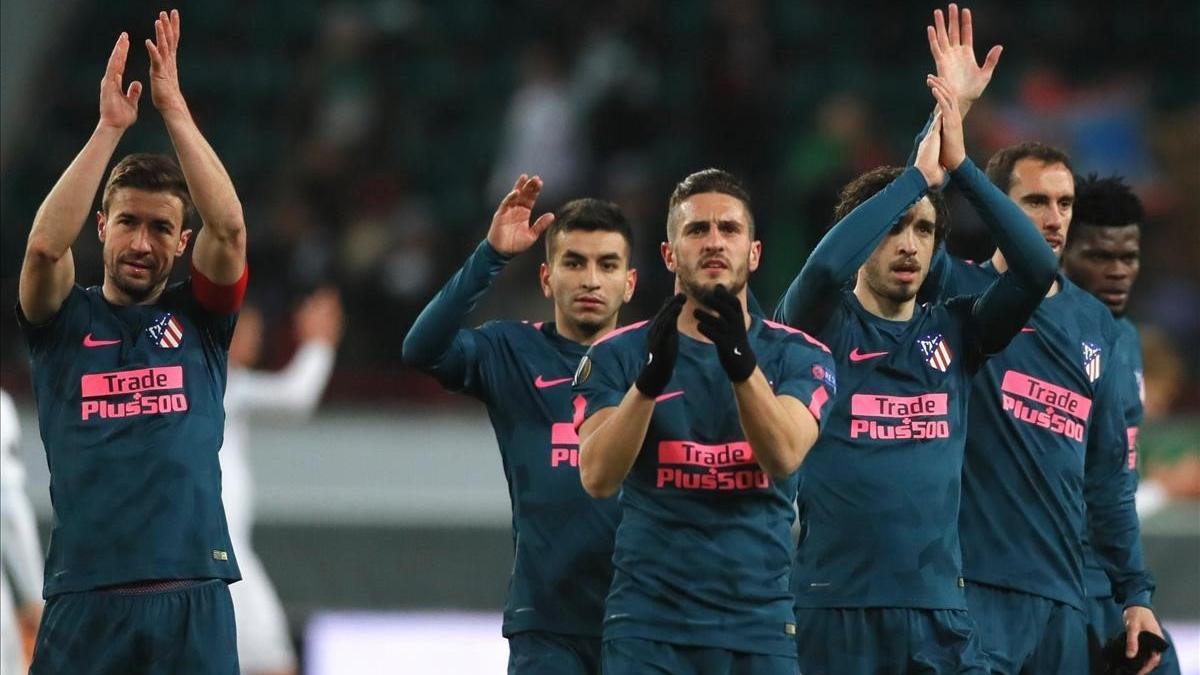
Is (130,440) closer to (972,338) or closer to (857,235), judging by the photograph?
(857,235)

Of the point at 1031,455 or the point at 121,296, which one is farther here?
the point at 1031,455

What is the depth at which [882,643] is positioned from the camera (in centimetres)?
617

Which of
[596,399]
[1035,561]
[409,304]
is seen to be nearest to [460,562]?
[409,304]

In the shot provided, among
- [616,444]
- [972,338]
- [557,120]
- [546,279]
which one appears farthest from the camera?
[557,120]

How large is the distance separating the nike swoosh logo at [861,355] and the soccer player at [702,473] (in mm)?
645

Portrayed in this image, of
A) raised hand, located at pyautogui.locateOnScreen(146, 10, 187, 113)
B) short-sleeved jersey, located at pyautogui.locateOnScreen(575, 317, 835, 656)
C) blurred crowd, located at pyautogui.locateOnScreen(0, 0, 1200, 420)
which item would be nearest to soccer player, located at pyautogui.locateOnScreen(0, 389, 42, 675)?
raised hand, located at pyautogui.locateOnScreen(146, 10, 187, 113)

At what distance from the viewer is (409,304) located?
13.4m

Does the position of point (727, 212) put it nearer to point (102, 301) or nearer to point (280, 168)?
point (102, 301)

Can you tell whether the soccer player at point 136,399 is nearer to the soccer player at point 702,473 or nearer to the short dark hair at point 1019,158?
the soccer player at point 702,473

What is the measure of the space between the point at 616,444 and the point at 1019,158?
93.0 inches

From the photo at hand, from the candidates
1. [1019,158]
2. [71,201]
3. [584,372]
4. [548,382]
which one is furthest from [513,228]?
[1019,158]

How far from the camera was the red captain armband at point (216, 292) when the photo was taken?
243 inches

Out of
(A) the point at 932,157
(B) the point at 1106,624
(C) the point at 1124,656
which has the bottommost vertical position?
(C) the point at 1124,656

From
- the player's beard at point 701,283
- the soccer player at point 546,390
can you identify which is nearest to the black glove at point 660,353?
the player's beard at point 701,283
